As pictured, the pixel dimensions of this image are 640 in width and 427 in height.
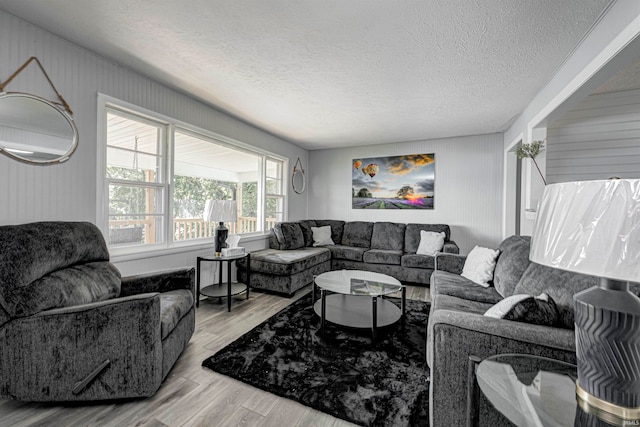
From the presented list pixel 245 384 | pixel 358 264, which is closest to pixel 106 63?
pixel 245 384

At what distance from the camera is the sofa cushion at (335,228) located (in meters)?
5.20

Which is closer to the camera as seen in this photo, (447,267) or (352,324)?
(352,324)

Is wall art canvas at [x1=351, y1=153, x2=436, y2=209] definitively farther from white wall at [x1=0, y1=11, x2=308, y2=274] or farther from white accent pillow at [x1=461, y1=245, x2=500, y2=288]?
white wall at [x1=0, y1=11, x2=308, y2=274]

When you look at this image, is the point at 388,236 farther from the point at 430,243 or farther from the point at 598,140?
the point at 598,140

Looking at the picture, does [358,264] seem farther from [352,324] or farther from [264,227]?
[352,324]

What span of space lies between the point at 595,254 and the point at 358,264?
382 centimetres

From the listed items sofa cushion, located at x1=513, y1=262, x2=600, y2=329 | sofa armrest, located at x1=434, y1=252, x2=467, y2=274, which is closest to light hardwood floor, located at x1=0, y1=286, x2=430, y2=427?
sofa cushion, located at x1=513, y1=262, x2=600, y2=329

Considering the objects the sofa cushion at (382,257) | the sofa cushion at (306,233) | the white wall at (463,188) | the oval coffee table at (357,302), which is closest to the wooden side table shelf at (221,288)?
the oval coffee table at (357,302)

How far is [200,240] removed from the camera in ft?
11.2

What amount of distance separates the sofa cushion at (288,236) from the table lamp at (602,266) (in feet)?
12.3

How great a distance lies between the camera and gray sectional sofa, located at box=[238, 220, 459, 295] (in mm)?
3443

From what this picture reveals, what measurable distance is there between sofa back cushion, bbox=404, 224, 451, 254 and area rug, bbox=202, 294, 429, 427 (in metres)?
2.09

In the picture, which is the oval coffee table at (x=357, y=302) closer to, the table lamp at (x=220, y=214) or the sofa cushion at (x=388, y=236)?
the table lamp at (x=220, y=214)

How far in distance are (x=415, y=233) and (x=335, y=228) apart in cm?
154
